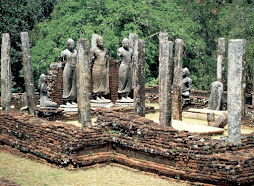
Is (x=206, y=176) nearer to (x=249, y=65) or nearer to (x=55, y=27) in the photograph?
(x=249, y=65)

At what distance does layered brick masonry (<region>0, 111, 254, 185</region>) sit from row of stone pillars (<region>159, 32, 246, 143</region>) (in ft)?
1.86

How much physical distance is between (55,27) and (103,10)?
253 cm

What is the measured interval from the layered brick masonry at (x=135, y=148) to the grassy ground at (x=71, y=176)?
0.84 ft

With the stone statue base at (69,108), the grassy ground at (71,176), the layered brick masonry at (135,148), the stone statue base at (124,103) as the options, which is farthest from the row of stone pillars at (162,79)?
the stone statue base at (124,103)

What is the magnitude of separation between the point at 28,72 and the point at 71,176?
549 cm

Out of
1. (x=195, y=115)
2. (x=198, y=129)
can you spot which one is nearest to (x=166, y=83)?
(x=198, y=129)

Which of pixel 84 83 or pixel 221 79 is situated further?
pixel 221 79

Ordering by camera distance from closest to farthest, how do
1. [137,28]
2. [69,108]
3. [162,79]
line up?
[162,79] < [69,108] < [137,28]

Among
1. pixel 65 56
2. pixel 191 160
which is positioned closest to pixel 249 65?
pixel 65 56

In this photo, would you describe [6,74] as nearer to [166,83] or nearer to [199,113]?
[166,83]

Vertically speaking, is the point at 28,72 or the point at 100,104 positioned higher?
the point at 28,72

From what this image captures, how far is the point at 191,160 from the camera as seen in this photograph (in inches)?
465

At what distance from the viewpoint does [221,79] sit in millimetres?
19703

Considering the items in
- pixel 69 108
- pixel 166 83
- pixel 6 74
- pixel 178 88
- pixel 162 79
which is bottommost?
pixel 69 108
